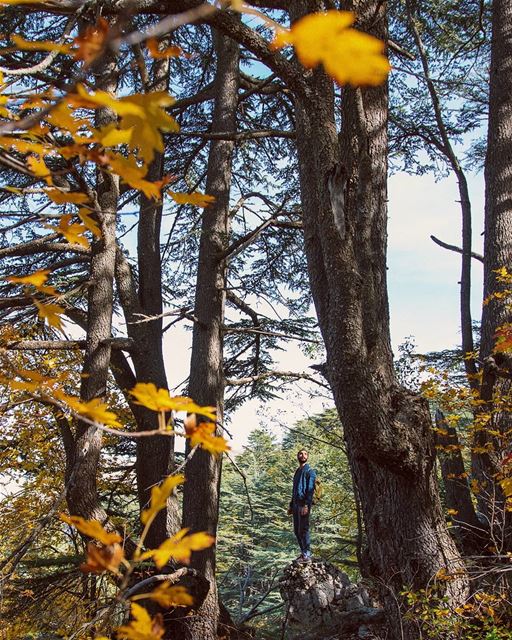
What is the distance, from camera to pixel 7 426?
20.9ft

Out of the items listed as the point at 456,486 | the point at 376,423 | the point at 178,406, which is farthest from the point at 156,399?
the point at 456,486

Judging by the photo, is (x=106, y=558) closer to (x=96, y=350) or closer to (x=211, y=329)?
(x=96, y=350)

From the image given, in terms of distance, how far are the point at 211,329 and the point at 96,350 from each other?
64.4 inches

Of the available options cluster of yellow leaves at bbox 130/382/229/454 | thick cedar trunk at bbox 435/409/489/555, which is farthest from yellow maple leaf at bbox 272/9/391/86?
thick cedar trunk at bbox 435/409/489/555

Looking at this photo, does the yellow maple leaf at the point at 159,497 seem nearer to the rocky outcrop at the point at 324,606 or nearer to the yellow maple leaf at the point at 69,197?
the yellow maple leaf at the point at 69,197

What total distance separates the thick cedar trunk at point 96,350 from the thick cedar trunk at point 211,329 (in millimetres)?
1206

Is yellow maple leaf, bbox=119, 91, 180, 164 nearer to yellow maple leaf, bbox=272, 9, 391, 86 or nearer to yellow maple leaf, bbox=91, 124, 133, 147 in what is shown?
yellow maple leaf, bbox=91, 124, 133, 147

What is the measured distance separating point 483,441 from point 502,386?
518 millimetres

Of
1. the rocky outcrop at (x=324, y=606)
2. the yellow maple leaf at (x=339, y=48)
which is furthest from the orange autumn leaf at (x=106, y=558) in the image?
the rocky outcrop at (x=324, y=606)

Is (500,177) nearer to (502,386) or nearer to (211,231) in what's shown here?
(502,386)

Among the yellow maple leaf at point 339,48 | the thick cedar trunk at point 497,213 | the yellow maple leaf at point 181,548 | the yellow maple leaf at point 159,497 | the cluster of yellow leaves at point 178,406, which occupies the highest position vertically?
the thick cedar trunk at point 497,213

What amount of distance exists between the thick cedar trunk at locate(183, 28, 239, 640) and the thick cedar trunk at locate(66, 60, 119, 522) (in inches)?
47.5

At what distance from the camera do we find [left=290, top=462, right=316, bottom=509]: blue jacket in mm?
6176

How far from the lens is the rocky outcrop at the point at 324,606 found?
195 inches
